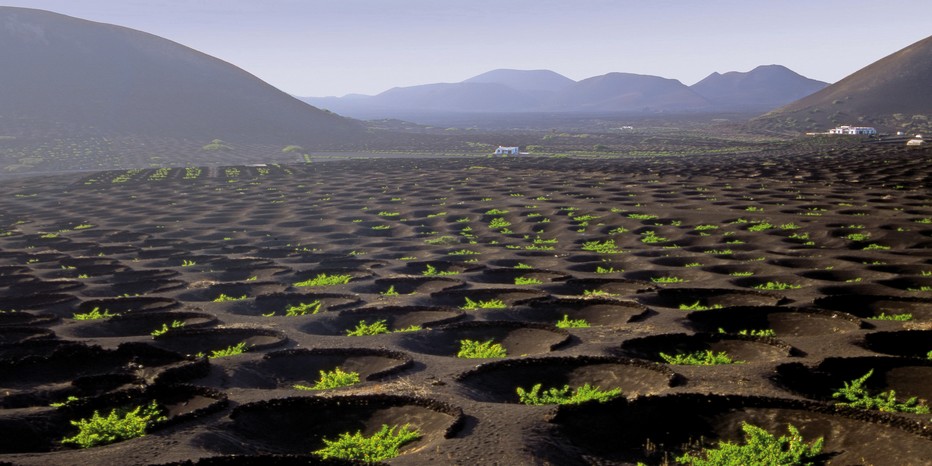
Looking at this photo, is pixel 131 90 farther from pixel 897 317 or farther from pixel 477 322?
pixel 897 317

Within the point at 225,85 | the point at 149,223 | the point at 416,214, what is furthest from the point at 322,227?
the point at 225,85

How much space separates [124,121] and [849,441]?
4934 inches

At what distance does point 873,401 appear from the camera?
11.9 m

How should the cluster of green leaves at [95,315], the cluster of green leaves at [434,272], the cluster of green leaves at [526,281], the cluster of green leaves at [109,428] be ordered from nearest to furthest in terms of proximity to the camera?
the cluster of green leaves at [109,428], the cluster of green leaves at [95,315], the cluster of green leaves at [526,281], the cluster of green leaves at [434,272]

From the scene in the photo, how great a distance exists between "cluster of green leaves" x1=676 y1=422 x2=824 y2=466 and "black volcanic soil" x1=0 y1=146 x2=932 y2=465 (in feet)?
1.68

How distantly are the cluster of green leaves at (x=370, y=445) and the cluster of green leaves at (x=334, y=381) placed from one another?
2.39 metres

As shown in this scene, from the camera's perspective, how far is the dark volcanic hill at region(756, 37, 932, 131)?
490 feet

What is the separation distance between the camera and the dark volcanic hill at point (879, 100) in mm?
149500

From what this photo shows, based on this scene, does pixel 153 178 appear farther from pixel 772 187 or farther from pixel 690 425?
pixel 690 425

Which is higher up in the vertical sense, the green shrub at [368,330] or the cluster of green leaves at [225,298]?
the green shrub at [368,330]

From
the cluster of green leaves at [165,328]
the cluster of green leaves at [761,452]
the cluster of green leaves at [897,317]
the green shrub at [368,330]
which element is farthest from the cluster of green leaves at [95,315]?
the cluster of green leaves at [897,317]

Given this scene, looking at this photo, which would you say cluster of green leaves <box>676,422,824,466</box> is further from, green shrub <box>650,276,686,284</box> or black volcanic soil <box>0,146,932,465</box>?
green shrub <box>650,276,686,284</box>

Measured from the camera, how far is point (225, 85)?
499ft

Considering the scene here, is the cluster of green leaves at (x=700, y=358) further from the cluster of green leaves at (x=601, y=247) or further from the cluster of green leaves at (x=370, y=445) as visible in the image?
the cluster of green leaves at (x=601, y=247)
